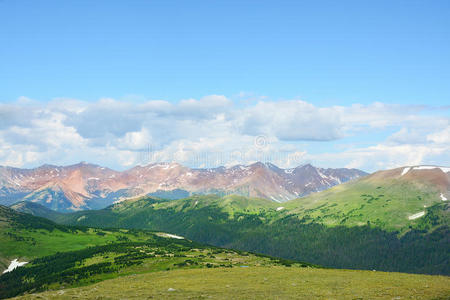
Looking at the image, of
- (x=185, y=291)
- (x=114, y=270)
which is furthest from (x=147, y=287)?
(x=114, y=270)

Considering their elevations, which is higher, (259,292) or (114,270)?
(259,292)

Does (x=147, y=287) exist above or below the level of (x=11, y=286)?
above

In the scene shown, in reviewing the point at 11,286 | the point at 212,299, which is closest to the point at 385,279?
the point at 212,299

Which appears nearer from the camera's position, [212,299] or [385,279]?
[212,299]

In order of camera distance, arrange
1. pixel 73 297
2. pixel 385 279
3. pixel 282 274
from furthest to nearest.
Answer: pixel 282 274 → pixel 385 279 → pixel 73 297

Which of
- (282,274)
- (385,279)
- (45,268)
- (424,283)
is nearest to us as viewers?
(424,283)

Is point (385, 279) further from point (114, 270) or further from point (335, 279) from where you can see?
point (114, 270)

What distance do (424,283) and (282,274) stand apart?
93.9ft

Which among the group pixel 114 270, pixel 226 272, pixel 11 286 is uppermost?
pixel 226 272

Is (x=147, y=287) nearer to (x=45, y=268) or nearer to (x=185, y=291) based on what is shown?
(x=185, y=291)

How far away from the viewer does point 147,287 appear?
70125 mm

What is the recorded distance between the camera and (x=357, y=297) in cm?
5688

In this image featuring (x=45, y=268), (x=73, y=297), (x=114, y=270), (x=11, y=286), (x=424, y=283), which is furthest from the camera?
(x=45, y=268)

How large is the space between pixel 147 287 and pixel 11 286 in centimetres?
13320
